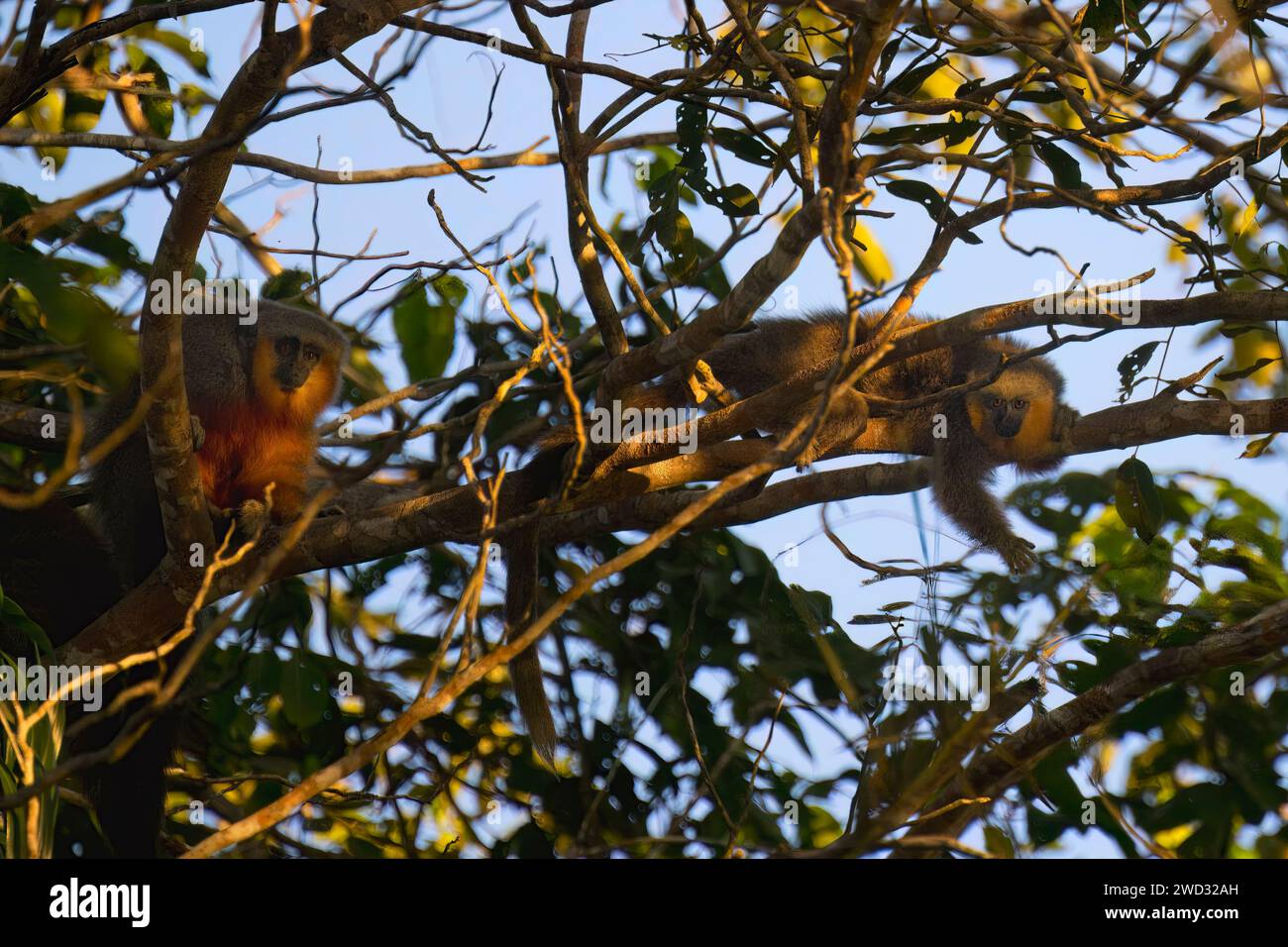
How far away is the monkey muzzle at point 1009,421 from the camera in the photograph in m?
7.09

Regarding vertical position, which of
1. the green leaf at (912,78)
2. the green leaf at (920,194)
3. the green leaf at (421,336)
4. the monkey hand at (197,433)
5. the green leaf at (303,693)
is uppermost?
the green leaf at (912,78)

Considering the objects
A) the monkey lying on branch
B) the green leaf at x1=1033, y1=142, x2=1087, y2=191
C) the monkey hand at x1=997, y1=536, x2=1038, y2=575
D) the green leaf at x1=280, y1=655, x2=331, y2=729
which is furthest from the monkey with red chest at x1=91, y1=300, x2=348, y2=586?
the monkey hand at x1=997, y1=536, x2=1038, y2=575

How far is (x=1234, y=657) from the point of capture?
11.9 feet

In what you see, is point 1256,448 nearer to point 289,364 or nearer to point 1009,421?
point 1009,421

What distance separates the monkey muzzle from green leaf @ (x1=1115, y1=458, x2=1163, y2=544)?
2786 millimetres

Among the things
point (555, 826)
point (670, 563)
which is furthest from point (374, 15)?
point (555, 826)

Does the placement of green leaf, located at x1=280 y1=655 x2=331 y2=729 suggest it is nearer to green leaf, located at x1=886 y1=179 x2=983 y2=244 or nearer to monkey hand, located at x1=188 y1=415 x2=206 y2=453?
monkey hand, located at x1=188 y1=415 x2=206 y2=453

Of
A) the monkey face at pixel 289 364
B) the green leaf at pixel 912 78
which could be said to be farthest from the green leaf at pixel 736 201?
the monkey face at pixel 289 364

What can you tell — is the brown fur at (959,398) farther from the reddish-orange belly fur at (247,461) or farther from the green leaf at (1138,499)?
the reddish-orange belly fur at (247,461)

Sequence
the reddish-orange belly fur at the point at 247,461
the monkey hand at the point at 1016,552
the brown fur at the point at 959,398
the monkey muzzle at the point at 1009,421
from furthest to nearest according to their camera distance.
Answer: the monkey muzzle at the point at 1009,421 < the brown fur at the point at 959,398 < the monkey hand at the point at 1016,552 < the reddish-orange belly fur at the point at 247,461

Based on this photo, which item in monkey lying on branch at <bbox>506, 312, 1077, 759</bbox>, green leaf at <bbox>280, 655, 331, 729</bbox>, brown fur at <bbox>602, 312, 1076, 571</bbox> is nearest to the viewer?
green leaf at <bbox>280, 655, 331, 729</bbox>

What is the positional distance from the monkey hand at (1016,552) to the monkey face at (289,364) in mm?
3817

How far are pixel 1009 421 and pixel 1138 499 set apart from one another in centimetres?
294

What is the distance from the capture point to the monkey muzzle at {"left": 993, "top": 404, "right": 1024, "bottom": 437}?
7094 mm
